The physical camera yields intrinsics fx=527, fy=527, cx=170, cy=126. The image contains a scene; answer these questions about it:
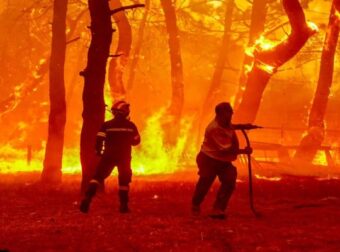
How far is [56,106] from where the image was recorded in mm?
14383

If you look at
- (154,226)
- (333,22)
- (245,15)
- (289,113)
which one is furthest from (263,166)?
(289,113)

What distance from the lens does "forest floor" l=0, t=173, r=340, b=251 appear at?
7.01m

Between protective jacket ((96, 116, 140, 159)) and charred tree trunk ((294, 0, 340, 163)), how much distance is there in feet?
39.0

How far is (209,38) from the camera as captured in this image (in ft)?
97.9

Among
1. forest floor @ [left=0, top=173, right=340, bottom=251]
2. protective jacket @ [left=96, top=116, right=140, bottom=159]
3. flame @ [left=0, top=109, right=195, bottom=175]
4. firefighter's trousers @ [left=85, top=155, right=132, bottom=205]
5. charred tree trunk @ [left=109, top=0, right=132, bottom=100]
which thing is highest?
charred tree trunk @ [left=109, top=0, right=132, bottom=100]

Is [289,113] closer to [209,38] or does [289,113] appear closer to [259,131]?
[259,131]

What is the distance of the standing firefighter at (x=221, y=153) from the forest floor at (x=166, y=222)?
504 mm

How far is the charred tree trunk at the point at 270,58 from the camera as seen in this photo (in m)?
16.3

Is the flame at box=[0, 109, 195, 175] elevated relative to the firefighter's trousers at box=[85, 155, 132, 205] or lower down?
lower down

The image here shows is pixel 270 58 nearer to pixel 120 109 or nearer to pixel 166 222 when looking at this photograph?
pixel 120 109

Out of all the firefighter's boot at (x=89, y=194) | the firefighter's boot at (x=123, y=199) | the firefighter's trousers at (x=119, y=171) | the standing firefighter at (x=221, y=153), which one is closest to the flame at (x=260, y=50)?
the standing firefighter at (x=221, y=153)

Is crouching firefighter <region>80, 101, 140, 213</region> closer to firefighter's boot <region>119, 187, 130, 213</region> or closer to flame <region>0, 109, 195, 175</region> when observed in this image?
firefighter's boot <region>119, 187, 130, 213</region>

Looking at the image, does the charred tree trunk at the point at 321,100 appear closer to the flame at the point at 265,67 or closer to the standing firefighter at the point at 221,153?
the flame at the point at 265,67

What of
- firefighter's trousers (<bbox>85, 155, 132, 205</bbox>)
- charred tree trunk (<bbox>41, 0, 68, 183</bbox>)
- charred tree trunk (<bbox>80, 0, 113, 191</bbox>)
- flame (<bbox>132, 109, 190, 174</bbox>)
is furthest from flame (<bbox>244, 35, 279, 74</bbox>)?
firefighter's trousers (<bbox>85, 155, 132, 205</bbox>)
